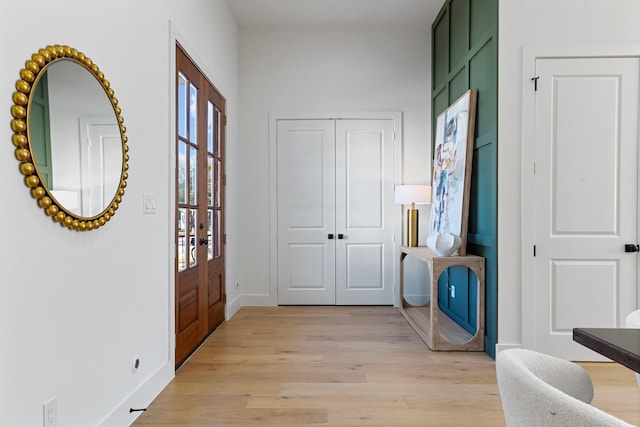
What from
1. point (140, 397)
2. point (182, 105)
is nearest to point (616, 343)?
point (140, 397)

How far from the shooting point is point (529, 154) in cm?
297

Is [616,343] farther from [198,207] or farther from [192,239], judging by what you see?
[198,207]

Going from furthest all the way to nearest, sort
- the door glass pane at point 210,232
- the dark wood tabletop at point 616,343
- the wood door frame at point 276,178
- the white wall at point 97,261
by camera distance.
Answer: the wood door frame at point 276,178
the door glass pane at point 210,232
the white wall at point 97,261
the dark wood tabletop at point 616,343

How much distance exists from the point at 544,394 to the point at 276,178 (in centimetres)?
426

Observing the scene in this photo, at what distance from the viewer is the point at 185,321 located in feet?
9.89

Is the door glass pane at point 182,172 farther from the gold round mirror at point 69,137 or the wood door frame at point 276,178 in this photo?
the wood door frame at point 276,178

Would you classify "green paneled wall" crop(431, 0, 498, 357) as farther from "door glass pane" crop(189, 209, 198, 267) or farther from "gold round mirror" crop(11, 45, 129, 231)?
"gold round mirror" crop(11, 45, 129, 231)

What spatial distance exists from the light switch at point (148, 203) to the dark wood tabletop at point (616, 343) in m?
2.20

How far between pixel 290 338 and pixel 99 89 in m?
2.57

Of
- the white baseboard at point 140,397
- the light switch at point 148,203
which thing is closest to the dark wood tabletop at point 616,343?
the white baseboard at point 140,397

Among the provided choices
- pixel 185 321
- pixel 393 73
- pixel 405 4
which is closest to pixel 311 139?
pixel 393 73

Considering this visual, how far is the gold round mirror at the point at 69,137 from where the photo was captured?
1379 millimetres

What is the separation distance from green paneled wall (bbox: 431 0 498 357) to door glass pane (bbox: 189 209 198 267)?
2.41 m

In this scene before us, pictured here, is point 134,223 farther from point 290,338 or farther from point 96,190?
point 290,338
